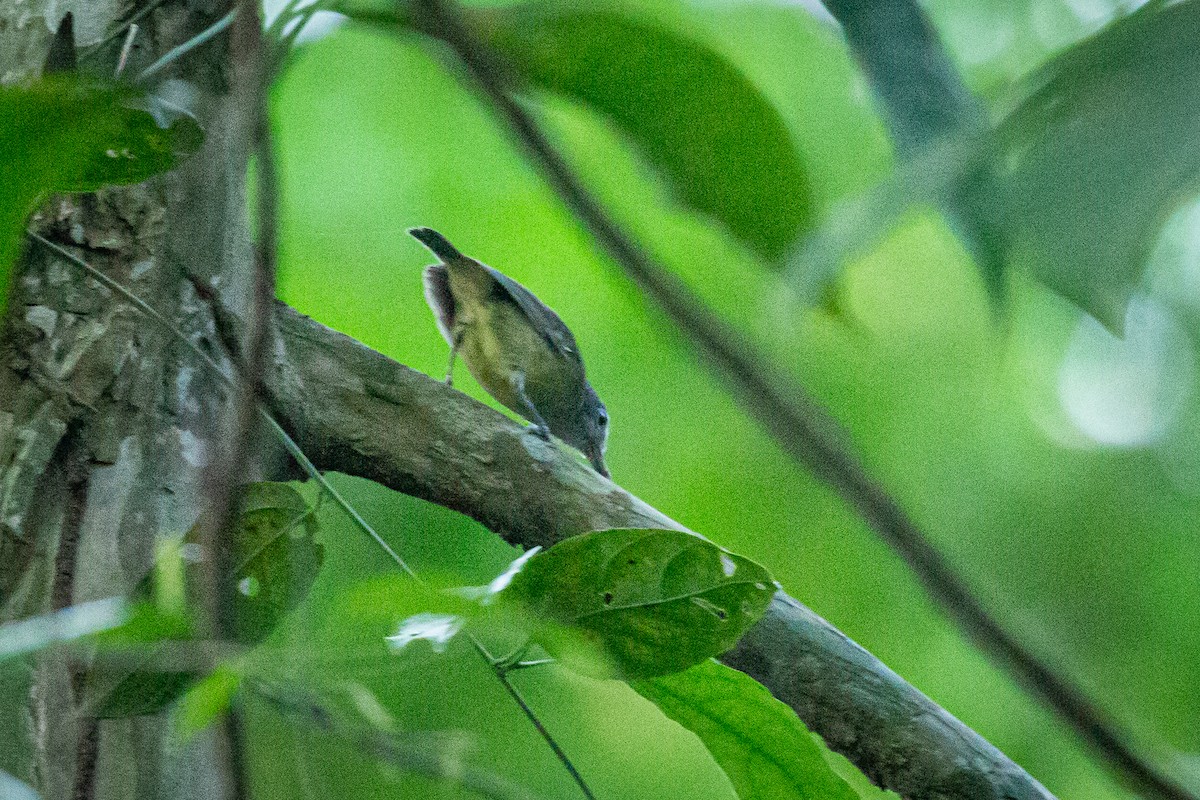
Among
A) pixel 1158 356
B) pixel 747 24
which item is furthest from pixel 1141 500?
pixel 1158 356

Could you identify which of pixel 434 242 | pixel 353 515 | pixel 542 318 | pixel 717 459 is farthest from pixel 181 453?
pixel 717 459

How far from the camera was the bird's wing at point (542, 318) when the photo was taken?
1428 millimetres

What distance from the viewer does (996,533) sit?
8.59 ft

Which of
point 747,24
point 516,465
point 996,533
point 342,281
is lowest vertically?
point 342,281

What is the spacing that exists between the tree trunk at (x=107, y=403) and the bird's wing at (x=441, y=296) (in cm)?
55

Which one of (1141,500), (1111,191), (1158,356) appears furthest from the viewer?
(1141,500)

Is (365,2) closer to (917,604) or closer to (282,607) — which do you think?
(282,607)

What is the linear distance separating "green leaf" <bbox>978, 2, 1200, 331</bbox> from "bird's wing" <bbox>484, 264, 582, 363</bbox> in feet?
3.83

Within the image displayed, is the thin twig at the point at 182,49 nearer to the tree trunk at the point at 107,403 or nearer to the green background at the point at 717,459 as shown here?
the tree trunk at the point at 107,403

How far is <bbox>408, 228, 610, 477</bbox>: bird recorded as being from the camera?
1.43 m

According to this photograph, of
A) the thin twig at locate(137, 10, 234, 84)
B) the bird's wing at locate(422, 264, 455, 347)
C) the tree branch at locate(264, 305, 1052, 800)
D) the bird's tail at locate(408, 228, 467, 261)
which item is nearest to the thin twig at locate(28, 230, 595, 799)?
the thin twig at locate(137, 10, 234, 84)

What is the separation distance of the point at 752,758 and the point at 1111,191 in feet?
1.90

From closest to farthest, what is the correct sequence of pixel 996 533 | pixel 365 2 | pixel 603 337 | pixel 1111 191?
pixel 1111 191
pixel 365 2
pixel 603 337
pixel 996 533

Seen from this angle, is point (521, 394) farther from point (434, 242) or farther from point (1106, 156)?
point (1106, 156)
